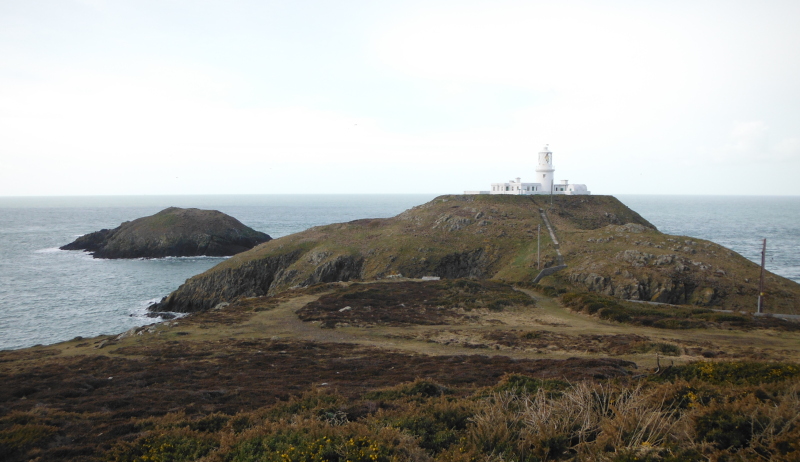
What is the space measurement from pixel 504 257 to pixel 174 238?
85.0 metres

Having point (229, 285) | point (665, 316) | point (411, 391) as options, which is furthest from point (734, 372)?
point (229, 285)

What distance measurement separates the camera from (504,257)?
69.6 m

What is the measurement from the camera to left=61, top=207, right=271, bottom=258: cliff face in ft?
348

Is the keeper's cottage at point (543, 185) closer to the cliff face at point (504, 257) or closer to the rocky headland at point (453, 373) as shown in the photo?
the cliff face at point (504, 257)

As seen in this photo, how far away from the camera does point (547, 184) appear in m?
105

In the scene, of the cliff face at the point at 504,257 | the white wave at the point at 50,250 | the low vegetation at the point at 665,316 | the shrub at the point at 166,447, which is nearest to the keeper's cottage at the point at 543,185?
the cliff face at the point at 504,257

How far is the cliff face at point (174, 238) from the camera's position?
10600cm

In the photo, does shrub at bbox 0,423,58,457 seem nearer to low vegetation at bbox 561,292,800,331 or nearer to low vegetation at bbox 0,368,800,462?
low vegetation at bbox 0,368,800,462

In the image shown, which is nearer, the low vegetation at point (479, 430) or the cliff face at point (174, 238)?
the low vegetation at point (479, 430)

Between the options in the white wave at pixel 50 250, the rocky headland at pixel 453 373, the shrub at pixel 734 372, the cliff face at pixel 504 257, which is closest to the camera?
the rocky headland at pixel 453 373

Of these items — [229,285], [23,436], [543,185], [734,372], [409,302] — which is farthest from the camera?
[543,185]

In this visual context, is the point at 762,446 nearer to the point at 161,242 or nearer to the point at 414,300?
the point at 414,300

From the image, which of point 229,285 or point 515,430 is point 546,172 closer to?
point 229,285

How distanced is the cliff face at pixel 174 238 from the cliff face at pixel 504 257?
33.8 m
